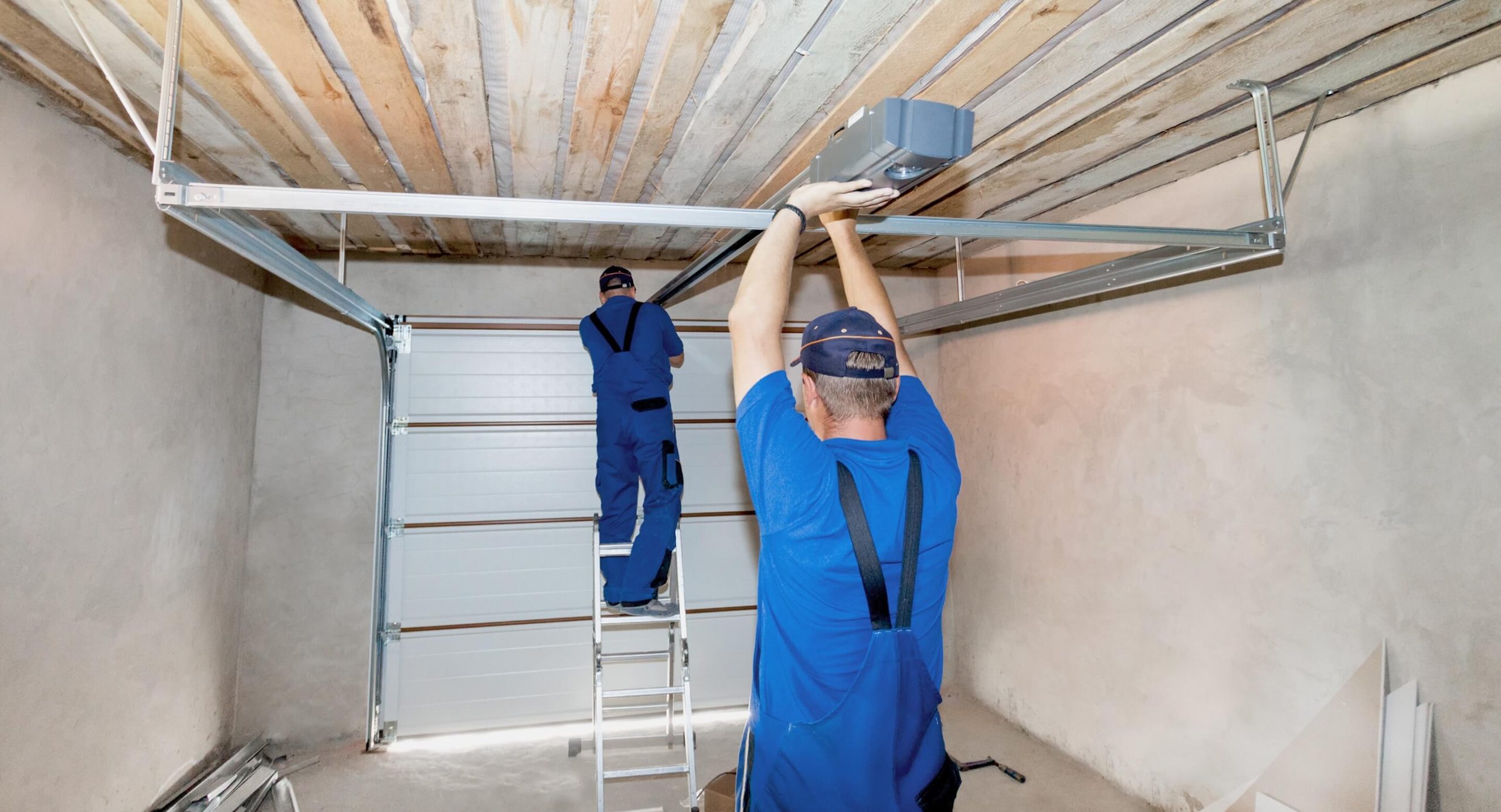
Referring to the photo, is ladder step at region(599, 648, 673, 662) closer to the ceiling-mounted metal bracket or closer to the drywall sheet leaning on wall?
the drywall sheet leaning on wall

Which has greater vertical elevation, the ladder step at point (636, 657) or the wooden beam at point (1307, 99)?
the wooden beam at point (1307, 99)

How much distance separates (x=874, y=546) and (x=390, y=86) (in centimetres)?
209

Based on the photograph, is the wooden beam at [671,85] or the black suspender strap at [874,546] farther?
the wooden beam at [671,85]

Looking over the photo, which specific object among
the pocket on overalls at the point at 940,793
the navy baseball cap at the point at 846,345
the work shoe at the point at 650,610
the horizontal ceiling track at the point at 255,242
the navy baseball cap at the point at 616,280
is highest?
the navy baseball cap at the point at 616,280

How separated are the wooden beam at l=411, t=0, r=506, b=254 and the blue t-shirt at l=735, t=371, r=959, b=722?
1388 millimetres

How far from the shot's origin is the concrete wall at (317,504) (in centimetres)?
436

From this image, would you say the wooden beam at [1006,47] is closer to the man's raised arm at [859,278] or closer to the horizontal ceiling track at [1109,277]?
the man's raised arm at [859,278]

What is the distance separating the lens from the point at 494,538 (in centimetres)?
465

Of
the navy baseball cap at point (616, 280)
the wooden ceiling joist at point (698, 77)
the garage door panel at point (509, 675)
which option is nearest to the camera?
the wooden ceiling joist at point (698, 77)

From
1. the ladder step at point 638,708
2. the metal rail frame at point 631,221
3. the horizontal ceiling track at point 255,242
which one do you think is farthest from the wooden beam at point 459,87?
the ladder step at point 638,708

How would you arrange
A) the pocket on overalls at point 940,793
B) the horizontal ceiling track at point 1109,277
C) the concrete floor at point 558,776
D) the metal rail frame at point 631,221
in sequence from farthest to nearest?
the concrete floor at point 558,776, the horizontal ceiling track at point 1109,277, the metal rail frame at point 631,221, the pocket on overalls at point 940,793

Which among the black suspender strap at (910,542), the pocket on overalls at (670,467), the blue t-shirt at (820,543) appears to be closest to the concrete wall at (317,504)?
the pocket on overalls at (670,467)

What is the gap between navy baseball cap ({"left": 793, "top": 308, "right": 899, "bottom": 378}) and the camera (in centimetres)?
148

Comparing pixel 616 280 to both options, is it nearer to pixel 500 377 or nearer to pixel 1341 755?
pixel 500 377
